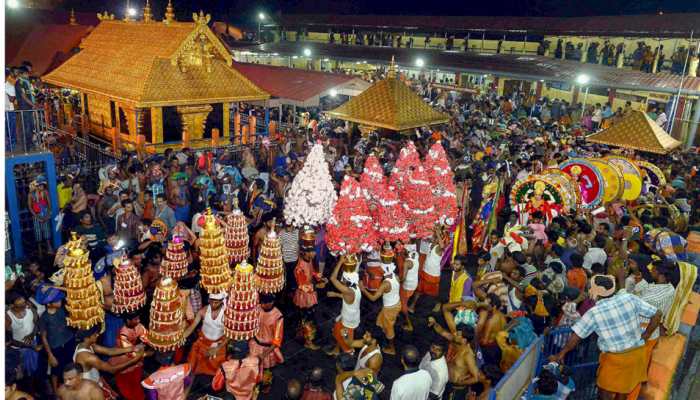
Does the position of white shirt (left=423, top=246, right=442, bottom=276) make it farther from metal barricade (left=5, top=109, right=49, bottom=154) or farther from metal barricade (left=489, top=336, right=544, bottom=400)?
metal barricade (left=5, top=109, right=49, bottom=154)

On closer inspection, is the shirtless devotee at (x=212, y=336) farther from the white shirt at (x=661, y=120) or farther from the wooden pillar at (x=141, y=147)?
the white shirt at (x=661, y=120)

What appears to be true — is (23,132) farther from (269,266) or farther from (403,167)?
(403,167)

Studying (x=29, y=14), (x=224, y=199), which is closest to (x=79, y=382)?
(x=224, y=199)

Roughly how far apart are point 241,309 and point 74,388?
5.81ft

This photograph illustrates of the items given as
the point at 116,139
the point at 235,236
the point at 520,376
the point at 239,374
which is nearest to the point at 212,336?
the point at 239,374

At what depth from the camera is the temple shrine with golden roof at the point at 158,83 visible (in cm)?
1527

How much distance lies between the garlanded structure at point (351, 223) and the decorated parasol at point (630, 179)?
20.5 feet

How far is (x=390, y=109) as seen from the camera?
569 inches

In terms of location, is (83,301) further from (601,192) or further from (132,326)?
(601,192)

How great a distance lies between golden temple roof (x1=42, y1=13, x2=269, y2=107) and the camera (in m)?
15.1

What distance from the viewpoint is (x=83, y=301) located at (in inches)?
237

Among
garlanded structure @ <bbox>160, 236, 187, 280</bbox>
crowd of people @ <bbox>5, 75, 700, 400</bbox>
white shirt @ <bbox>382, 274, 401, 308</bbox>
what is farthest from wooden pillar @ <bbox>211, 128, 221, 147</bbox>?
white shirt @ <bbox>382, 274, 401, 308</bbox>

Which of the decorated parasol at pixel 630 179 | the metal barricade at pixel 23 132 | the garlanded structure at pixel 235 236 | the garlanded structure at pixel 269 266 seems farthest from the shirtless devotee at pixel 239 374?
the decorated parasol at pixel 630 179

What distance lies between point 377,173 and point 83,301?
14.8 feet
